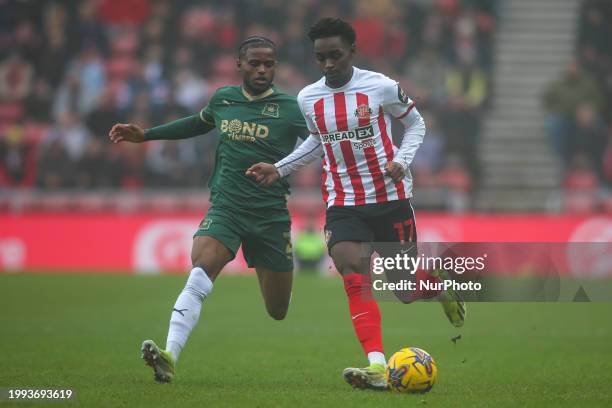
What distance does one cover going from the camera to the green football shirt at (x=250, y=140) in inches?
323

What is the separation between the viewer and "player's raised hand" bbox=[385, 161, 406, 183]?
7.34 m

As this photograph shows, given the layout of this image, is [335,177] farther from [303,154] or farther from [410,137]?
[410,137]

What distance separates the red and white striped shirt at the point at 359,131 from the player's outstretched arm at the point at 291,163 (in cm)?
14

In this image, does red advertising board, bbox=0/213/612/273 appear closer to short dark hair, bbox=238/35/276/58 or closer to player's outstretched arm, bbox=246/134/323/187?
short dark hair, bbox=238/35/276/58

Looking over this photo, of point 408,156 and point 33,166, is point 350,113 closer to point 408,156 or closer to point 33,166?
point 408,156

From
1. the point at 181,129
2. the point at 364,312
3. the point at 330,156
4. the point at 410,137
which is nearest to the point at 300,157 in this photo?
the point at 330,156

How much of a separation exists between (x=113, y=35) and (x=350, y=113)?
17914 mm

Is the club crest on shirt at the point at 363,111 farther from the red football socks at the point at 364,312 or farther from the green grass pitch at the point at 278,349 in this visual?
the green grass pitch at the point at 278,349

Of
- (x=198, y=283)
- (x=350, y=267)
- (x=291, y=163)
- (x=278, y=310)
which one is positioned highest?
(x=291, y=163)

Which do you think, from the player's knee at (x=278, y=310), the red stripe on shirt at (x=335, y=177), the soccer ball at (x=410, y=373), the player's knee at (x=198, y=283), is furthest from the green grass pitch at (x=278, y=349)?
the red stripe on shirt at (x=335, y=177)

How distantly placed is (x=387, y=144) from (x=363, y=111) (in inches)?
13.2

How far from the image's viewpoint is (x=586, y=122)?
20.9m

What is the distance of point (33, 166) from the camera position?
21094 millimetres

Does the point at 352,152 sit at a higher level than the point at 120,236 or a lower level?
higher
